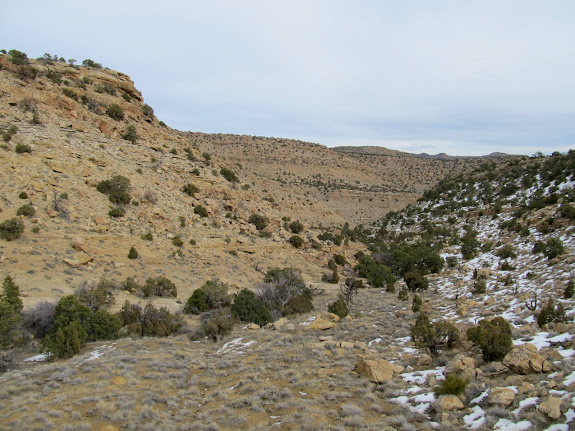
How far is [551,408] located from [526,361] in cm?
142

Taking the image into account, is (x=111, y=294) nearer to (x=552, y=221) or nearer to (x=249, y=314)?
(x=249, y=314)

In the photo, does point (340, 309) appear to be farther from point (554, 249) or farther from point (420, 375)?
point (554, 249)

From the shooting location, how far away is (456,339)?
812 centimetres

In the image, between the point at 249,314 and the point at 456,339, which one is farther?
the point at 249,314

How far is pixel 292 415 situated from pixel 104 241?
1479 centimetres

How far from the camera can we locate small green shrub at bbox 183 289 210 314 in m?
14.3

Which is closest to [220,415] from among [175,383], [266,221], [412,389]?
[175,383]

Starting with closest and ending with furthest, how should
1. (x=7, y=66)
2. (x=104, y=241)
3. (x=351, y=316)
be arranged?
(x=351, y=316) → (x=104, y=241) → (x=7, y=66)

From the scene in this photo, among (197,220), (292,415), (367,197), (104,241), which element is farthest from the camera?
(367,197)

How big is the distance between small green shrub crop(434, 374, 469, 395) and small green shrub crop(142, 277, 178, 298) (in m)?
12.6

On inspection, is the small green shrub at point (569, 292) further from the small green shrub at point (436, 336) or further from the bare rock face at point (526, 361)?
the bare rock face at point (526, 361)

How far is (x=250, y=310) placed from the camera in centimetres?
1394

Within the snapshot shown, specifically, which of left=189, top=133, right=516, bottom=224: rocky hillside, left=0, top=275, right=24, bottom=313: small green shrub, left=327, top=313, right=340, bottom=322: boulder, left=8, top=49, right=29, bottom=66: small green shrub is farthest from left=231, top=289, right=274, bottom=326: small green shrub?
left=189, top=133, right=516, bottom=224: rocky hillside

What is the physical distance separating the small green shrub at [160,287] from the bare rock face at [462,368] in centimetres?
1243
